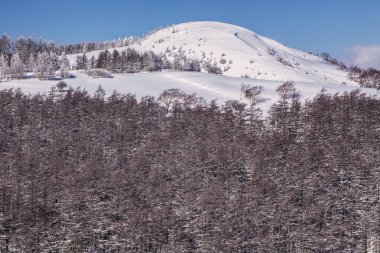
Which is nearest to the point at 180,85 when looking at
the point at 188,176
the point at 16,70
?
the point at 16,70

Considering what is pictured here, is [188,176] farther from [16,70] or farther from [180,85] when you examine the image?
[16,70]

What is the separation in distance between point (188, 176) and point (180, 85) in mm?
82626

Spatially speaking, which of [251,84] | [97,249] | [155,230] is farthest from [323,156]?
[251,84]

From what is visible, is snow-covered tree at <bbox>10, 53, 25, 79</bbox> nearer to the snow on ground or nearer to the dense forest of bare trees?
the snow on ground

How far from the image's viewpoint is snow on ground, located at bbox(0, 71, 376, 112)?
15638 centimetres

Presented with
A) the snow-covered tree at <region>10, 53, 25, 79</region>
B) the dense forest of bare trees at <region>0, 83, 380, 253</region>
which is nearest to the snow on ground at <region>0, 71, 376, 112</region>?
the snow-covered tree at <region>10, 53, 25, 79</region>

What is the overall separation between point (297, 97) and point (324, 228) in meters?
74.8

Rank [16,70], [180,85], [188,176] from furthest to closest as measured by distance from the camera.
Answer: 1. [16,70]
2. [180,85]
3. [188,176]

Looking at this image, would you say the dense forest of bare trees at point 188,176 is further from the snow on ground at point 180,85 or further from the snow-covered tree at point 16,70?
the snow-covered tree at point 16,70

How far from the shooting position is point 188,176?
94.9m

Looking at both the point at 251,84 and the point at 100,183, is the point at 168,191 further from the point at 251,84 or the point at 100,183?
the point at 251,84

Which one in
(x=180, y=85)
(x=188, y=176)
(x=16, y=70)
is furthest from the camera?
(x=16, y=70)

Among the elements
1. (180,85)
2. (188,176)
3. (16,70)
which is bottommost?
(188,176)

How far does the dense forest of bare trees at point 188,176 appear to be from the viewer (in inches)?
2911
